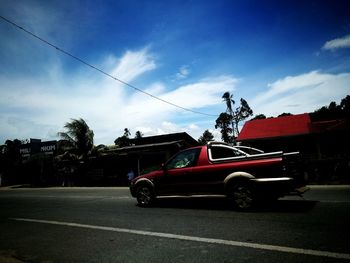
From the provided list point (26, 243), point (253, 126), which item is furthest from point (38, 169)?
point (26, 243)

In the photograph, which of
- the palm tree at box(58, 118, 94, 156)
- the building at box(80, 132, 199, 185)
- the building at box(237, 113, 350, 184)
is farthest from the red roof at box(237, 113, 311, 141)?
the palm tree at box(58, 118, 94, 156)

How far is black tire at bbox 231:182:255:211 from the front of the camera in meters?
7.32

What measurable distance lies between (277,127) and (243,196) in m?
22.7

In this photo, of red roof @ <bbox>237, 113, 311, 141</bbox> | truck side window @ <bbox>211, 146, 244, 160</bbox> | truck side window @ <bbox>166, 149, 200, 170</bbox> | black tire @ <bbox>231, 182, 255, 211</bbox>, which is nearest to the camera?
black tire @ <bbox>231, 182, 255, 211</bbox>

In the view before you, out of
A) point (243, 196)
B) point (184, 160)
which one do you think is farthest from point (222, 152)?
point (243, 196)

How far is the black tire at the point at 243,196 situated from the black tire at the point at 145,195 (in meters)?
2.99

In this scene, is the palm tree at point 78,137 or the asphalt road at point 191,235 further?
the palm tree at point 78,137

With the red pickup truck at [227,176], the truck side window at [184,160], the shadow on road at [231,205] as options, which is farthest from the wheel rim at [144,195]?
the truck side window at [184,160]

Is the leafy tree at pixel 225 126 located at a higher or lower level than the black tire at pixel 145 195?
higher

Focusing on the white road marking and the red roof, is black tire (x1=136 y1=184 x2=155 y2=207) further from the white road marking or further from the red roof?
the red roof

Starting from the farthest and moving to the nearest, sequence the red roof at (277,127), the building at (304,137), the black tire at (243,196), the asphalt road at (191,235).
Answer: the red roof at (277,127) → the building at (304,137) → the black tire at (243,196) → the asphalt road at (191,235)

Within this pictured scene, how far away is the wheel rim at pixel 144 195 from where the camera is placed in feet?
30.8

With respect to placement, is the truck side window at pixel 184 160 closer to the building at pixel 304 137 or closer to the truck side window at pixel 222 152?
the truck side window at pixel 222 152

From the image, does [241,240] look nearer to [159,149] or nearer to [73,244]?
[73,244]
